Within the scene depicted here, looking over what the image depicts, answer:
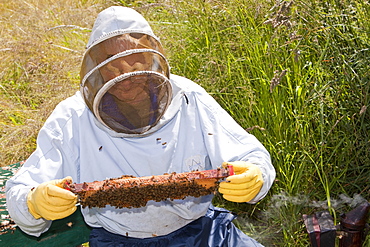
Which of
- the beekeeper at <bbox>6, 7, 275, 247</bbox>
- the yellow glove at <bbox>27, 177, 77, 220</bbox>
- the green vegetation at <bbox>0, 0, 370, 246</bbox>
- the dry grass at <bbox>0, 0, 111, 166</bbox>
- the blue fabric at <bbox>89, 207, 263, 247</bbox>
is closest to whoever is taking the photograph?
the yellow glove at <bbox>27, 177, 77, 220</bbox>

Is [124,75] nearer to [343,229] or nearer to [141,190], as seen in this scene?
→ [141,190]

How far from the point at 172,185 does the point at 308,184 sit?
5.06ft

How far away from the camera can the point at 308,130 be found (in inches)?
135

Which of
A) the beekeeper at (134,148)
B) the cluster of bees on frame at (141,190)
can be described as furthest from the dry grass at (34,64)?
the cluster of bees on frame at (141,190)

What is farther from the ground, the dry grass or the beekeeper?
the beekeeper

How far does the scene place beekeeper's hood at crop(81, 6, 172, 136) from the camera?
2447 millimetres

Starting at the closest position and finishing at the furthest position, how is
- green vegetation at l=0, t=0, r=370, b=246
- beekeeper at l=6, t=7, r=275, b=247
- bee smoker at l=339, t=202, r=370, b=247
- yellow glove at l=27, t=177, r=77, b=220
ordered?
yellow glove at l=27, t=177, r=77, b=220 < beekeeper at l=6, t=7, r=275, b=247 < bee smoker at l=339, t=202, r=370, b=247 < green vegetation at l=0, t=0, r=370, b=246

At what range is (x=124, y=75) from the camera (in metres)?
2.38

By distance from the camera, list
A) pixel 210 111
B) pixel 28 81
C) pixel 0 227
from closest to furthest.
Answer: pixel 210 111 → pixel 0 227 → pixel 28 81

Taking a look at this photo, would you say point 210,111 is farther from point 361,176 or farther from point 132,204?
point 361,176

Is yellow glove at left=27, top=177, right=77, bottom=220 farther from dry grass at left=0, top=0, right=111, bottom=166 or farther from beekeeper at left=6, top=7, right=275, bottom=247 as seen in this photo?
dry grass at left=0, top=0, right=111, bottom=166

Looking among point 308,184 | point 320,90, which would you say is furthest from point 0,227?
point 320,90

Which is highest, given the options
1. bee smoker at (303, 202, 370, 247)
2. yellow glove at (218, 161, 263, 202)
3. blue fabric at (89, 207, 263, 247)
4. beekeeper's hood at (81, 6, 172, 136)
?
beekeeper's hood at (81, 6, 172, 136)

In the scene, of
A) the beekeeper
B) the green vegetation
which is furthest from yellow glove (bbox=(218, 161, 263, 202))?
the green vegetation
